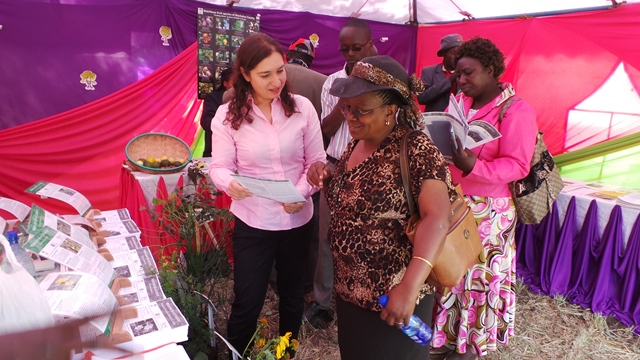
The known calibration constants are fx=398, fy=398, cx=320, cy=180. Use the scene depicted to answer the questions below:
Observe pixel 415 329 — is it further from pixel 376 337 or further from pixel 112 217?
pixel 112 217

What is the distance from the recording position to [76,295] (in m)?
0.97

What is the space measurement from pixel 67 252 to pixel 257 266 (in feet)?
2.66

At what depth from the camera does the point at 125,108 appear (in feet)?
14.6

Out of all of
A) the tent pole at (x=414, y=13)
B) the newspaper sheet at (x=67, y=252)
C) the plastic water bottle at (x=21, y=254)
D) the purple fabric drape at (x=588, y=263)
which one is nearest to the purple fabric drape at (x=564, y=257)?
the purple fabric drape at (x=588, y=263)

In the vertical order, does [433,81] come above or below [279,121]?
above

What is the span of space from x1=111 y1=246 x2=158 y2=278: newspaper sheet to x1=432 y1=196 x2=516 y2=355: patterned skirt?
5.16ft

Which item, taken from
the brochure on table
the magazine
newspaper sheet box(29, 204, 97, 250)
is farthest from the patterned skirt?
the brochure on table

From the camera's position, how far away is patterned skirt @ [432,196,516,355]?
2.10 meters

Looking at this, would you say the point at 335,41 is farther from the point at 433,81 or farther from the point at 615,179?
the point at 615,179

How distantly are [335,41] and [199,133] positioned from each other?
2.39 m

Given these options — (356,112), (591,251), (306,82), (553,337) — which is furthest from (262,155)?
(591,251)

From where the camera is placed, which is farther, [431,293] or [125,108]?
[125,108]

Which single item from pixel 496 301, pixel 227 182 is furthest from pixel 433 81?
pixel 227 182

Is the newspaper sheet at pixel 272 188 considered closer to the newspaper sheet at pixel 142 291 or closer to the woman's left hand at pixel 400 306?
the newspaper sheet at pixel 142 291
